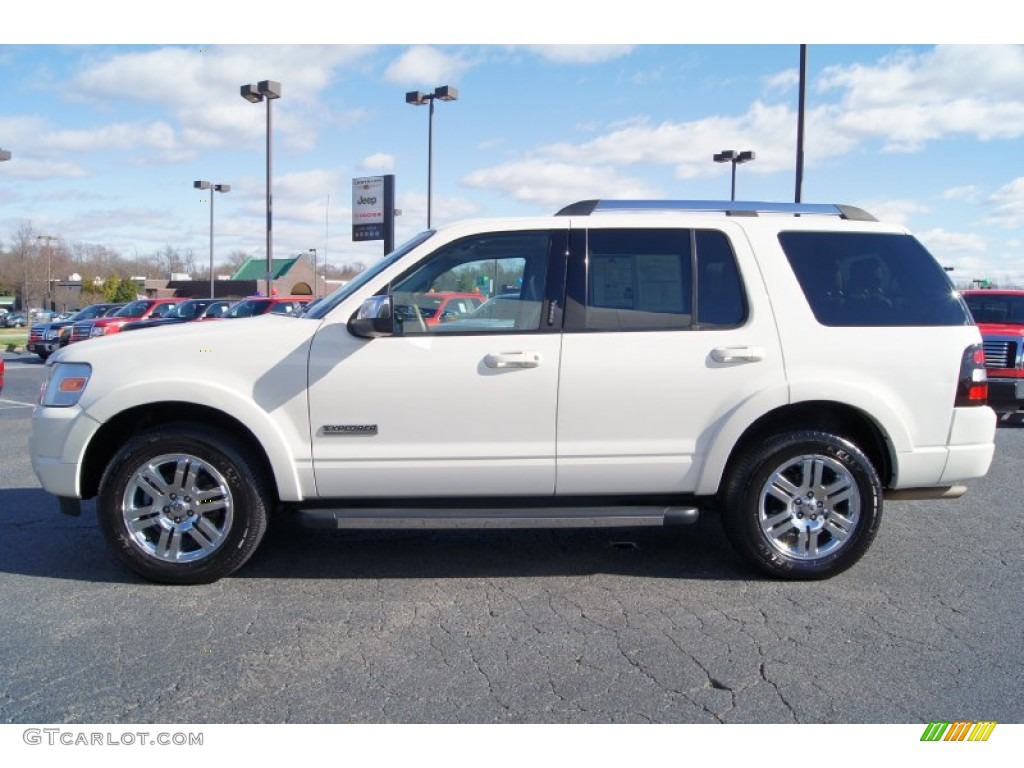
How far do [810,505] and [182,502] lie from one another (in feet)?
11.2

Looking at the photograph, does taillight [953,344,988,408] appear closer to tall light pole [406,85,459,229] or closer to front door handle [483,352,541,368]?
front door handle [483,352,541,368]

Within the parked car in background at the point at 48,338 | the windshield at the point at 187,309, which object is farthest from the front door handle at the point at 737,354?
the parked car in background at the point at 48,338

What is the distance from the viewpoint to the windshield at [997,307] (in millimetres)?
12141

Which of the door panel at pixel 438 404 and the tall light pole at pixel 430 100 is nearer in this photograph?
the door panel at pixel 438 404

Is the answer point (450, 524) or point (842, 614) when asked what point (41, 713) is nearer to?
point (450, 524)

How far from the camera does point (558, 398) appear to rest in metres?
4.61

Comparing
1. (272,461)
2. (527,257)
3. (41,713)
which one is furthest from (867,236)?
(41,713)

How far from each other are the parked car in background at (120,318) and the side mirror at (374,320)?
18915mm

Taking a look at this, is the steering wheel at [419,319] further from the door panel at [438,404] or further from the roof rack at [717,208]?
the roof rack at [717,208]

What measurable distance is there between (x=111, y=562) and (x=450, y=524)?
6.90 ft

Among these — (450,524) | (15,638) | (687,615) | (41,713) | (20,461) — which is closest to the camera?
(41,713)

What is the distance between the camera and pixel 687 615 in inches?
172

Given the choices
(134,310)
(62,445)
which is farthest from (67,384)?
(134,310)
